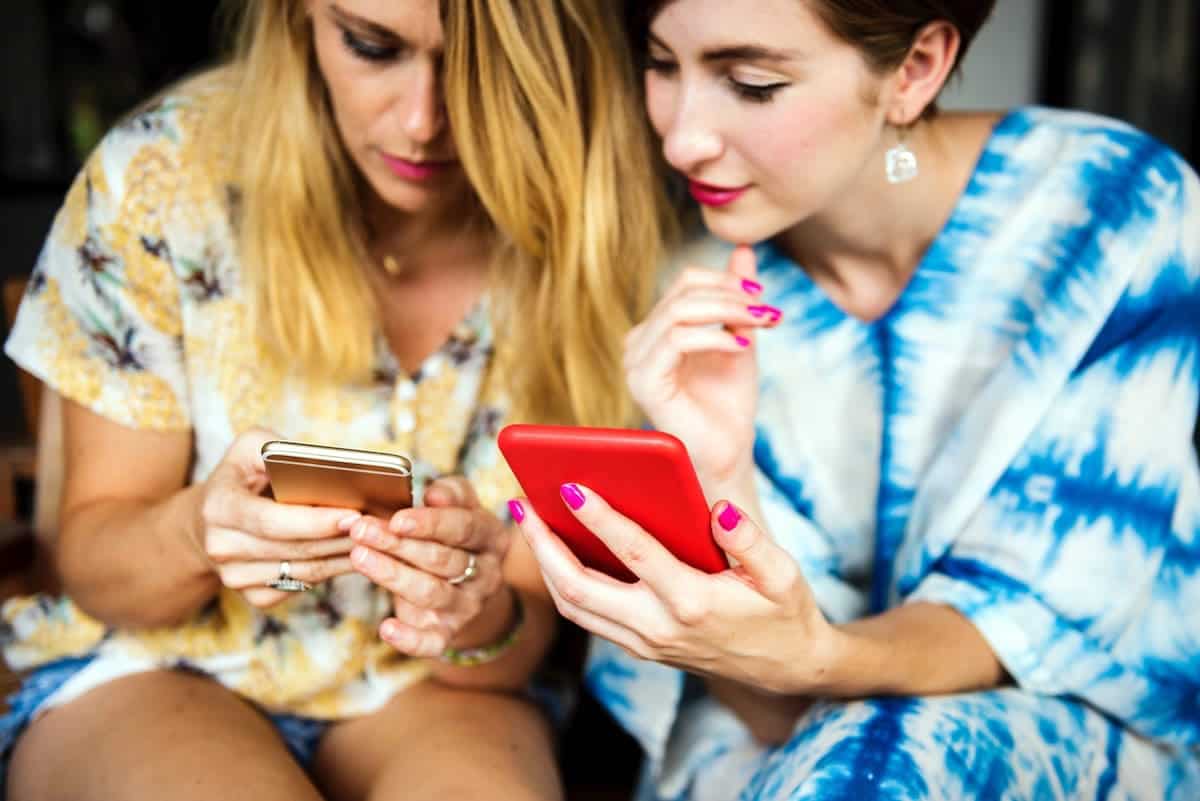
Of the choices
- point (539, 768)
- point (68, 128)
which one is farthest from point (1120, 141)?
point (68, 128)

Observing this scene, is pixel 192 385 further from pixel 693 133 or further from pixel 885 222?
pixel 885 222

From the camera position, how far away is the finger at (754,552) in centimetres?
93

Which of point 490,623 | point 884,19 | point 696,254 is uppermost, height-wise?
point 884,19

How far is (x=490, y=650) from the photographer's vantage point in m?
1.35

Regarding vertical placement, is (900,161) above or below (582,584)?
above

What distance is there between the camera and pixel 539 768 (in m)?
1.29

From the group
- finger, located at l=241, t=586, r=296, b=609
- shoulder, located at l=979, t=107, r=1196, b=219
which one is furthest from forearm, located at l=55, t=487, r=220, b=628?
shoulder, located at l=979, t=107, r=1196, b=219

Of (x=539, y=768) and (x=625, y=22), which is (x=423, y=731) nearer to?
(x=539, y=768)

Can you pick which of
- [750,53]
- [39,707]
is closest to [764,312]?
[750,53]

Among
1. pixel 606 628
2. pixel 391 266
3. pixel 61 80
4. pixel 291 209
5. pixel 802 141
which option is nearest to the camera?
pixel 606 628

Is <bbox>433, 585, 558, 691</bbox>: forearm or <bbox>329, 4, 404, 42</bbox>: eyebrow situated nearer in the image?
<bbox>329, 4, 404, 42</bbox>: eyebrow

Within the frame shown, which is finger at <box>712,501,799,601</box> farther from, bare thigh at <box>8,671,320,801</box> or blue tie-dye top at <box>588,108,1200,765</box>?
bare thigh at <box>8,671,320,801</box>

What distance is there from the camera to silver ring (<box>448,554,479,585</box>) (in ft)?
3.83

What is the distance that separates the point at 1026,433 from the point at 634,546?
1.79 ft
